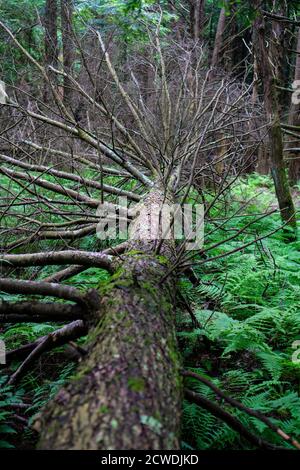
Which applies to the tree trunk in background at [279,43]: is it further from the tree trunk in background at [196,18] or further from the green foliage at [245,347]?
the green foliage at [245,347]

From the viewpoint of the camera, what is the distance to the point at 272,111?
19.2ft

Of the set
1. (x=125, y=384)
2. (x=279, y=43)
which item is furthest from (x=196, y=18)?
(x=125, y=384)

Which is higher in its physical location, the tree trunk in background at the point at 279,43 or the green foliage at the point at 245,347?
the tree trunk in background at the point at 279,43

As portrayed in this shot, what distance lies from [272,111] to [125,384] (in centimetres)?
526

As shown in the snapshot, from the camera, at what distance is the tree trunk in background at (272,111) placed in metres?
5.46

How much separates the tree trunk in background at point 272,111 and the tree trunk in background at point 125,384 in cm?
366

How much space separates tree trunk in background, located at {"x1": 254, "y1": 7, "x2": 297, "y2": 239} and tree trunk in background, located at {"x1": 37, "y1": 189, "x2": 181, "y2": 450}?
12.0 feet

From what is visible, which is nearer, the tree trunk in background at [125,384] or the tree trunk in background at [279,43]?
the tree trunk in background at [125,384]

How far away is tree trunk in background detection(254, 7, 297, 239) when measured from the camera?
546cm

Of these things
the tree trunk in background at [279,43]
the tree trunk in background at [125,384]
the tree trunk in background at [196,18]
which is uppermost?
the tree trunk in background at [196,18]

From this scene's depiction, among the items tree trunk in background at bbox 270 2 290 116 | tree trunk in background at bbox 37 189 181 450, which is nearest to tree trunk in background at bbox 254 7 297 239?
tree trunk in background at bbox 270 2 290 116

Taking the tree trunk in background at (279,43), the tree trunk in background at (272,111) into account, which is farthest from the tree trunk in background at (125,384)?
the tree trunk in background at (279,43)

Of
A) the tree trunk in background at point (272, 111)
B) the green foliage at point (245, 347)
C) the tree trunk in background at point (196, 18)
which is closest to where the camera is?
the green foliage at point (245, 347)
